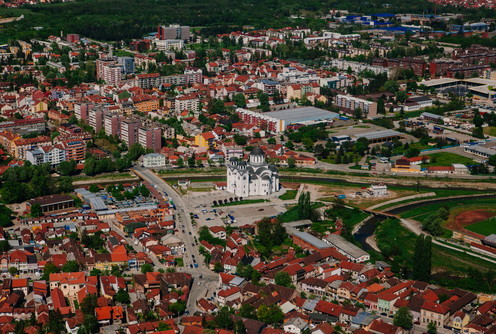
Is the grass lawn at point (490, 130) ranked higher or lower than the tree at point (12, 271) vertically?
higher

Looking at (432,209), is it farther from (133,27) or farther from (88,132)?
(133,27)

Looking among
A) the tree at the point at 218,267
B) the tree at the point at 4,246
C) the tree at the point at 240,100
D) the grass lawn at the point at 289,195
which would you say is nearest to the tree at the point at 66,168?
the tree at the point at 4,246

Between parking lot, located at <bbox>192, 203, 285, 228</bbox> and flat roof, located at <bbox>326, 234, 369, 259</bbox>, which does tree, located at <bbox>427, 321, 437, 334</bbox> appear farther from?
parking lot, located at <bbox>192, 203, 285, 228</bbox>

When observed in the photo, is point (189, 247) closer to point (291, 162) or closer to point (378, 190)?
point (378, 190)

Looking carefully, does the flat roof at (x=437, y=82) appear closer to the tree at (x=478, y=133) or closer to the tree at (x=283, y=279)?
the tree at (x=478, y=133)

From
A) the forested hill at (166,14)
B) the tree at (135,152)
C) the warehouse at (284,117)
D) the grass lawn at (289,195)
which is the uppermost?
the forested hill at (166,14)

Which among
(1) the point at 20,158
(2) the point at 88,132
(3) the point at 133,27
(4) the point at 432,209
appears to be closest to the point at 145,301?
(4) the point at 432,209

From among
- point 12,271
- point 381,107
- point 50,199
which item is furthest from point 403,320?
point 381,107
